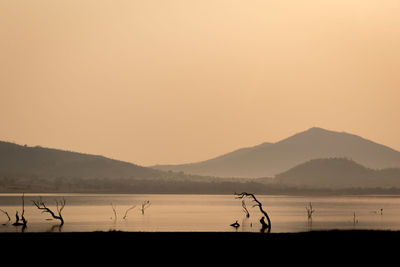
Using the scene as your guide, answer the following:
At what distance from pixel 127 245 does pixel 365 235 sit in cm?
2189

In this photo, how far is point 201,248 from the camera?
49.4 m

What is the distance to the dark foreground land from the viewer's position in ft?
142

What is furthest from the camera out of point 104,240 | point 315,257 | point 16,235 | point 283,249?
point 16,235

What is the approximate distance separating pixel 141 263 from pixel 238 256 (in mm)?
7005

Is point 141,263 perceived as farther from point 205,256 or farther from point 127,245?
point 127,245

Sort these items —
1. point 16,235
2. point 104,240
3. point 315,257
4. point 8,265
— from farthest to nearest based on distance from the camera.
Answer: point 16,235
point 104,240
point 315,257
point 8,265

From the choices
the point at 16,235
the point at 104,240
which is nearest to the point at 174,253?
the point at 104,240

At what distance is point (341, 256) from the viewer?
150 feet

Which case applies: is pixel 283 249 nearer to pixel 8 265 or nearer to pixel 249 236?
pixel 249 236

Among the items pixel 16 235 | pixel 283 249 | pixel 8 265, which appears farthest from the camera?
pixel 16 235

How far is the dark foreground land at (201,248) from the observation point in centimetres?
4328

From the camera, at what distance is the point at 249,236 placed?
192 ft

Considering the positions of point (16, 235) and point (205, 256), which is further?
point (16, 235)

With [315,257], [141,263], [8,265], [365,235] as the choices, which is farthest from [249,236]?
[8,265]
